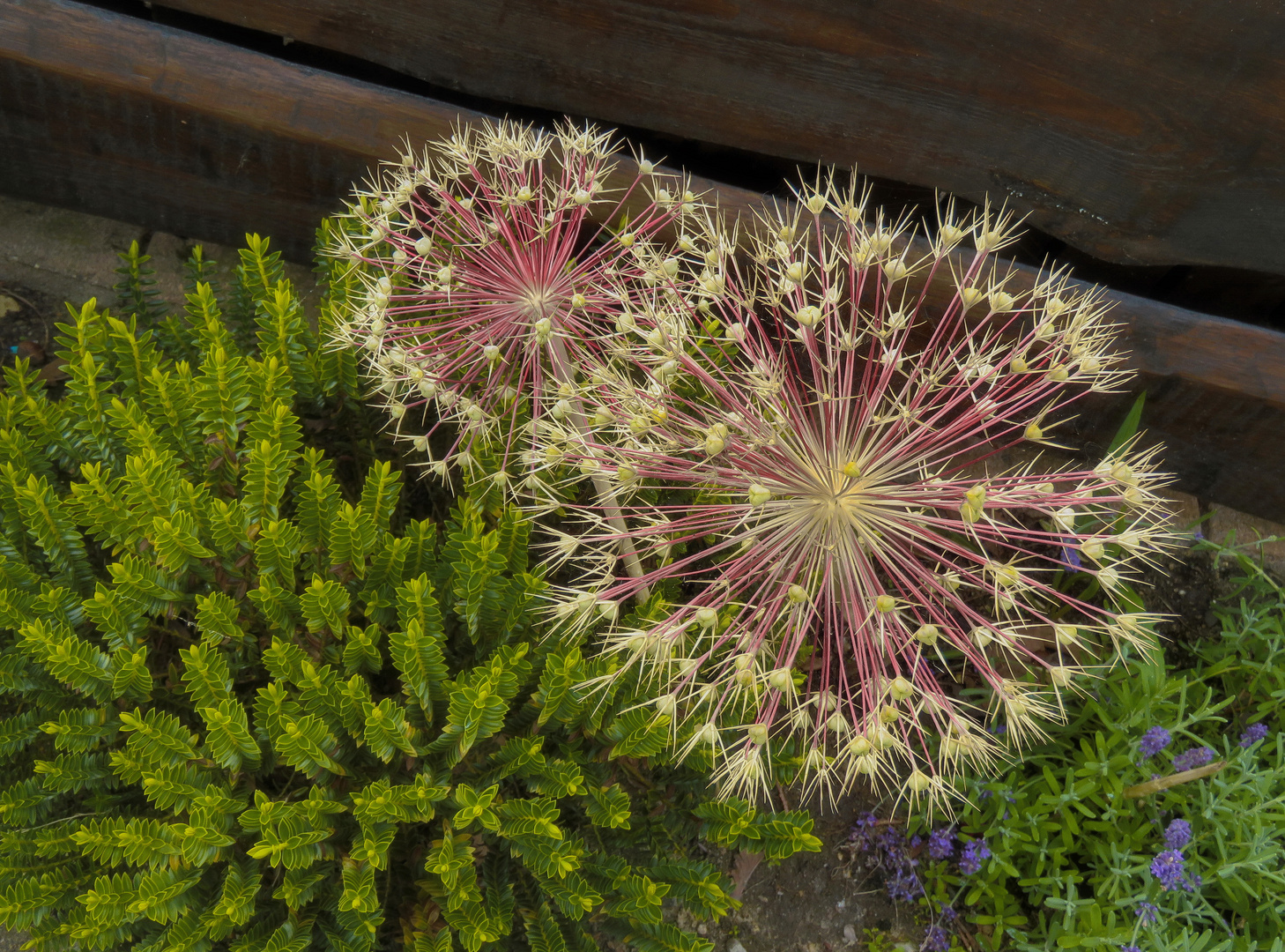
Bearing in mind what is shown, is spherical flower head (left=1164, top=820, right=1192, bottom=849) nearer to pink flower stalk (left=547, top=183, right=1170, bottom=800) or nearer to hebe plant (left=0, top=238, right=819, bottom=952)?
pink flower stalk (left=547, top=183, right=1170, bottom=800)

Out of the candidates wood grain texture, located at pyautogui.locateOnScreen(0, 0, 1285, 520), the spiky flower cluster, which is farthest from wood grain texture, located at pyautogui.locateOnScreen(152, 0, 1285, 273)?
the spiky flower cluster

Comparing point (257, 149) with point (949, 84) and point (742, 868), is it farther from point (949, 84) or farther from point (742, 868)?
point (742, 868)

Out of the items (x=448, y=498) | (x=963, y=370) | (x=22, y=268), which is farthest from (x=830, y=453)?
(x=22, y=268)

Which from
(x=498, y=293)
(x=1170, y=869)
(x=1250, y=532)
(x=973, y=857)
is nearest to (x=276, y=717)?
(x=498, y=293)

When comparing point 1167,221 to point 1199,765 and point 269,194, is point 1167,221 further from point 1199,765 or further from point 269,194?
point 269,194

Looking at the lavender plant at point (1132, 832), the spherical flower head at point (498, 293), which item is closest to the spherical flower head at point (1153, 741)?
the lavender plant at point (1132, 832)
